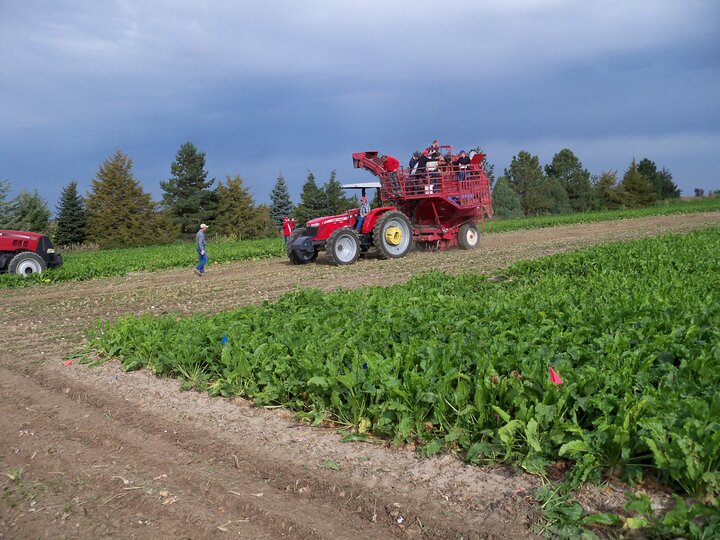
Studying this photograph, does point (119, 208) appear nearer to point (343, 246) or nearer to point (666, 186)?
point (343, 246)

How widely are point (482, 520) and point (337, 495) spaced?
2.99 ft

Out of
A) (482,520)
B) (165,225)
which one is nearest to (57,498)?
(482,520)

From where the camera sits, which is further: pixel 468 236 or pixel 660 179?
pixel 660 179

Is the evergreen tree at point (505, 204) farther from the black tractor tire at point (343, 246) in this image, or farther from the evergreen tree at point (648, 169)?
the black tractor tire at point (343, 246)

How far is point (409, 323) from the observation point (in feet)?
21.2

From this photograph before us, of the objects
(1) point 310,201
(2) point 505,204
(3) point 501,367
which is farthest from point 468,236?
(2) point 505,204

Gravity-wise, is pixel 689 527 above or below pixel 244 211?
below

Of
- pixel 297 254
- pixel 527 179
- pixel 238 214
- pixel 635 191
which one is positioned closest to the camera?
pixel 297 254

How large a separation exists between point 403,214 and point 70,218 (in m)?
37.6

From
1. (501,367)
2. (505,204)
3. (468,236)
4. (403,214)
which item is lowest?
(501,367)

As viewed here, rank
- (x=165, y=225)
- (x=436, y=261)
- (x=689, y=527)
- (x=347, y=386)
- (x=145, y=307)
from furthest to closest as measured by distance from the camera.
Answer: (x=165, y=225) → (x=436, y=261) → (x=145, y=307) → (x=347, y=386) → (x=689, y=527)

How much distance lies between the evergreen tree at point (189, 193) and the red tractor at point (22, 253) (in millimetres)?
34225

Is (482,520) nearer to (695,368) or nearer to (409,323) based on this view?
(695,368)

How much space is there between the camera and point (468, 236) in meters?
19.9
